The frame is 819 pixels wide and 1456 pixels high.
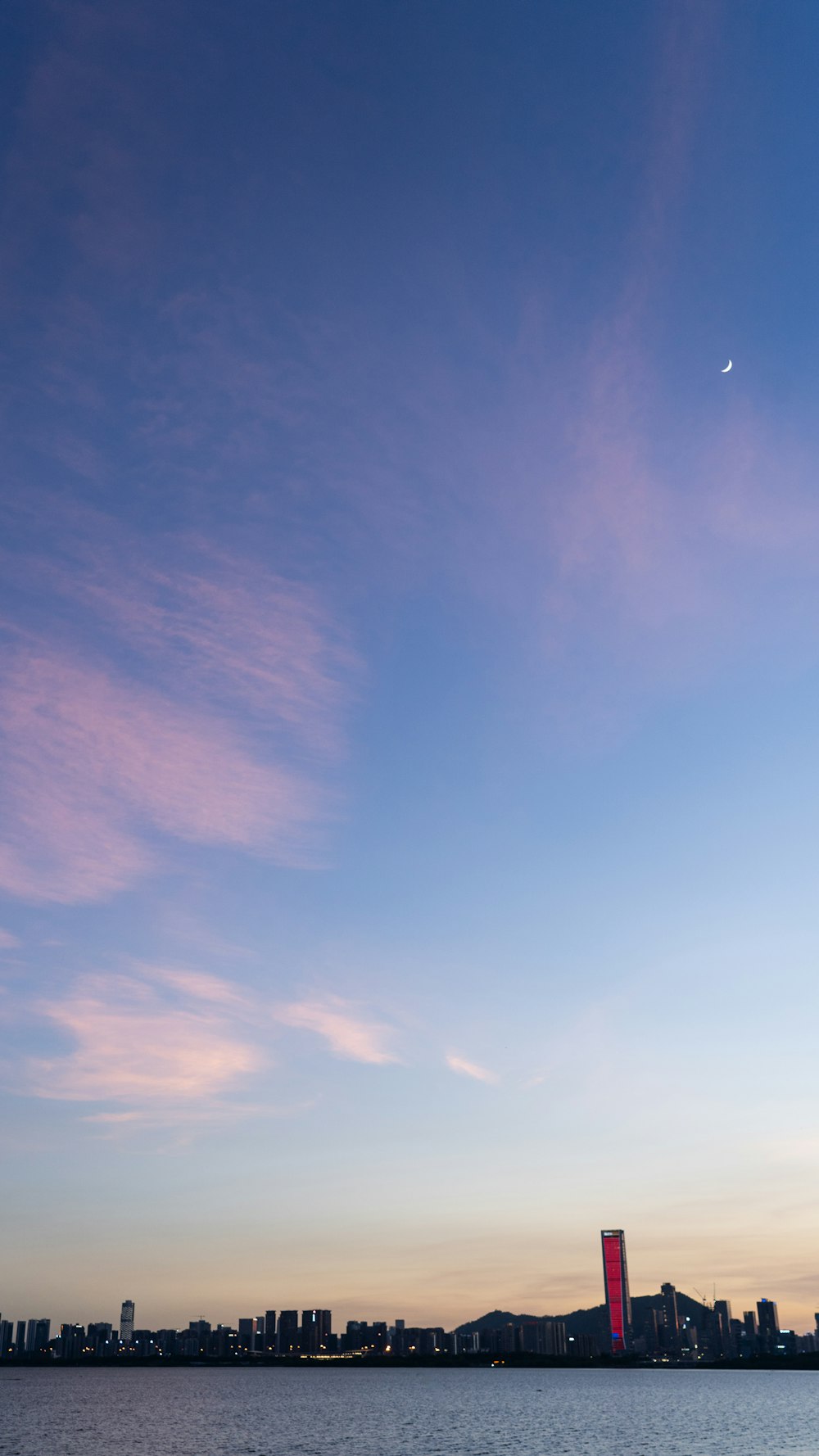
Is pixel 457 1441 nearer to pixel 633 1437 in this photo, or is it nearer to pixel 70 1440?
pixel 633 1437

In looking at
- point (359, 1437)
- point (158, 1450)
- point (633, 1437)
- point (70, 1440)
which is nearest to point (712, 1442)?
point (633, 1437)

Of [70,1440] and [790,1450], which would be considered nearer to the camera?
[790,1450]

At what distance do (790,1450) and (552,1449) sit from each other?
1328 inches

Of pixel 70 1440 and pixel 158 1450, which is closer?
pixel 158 1450

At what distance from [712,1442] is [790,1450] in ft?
72.8

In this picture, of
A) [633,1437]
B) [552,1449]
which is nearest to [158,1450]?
[552,1449]

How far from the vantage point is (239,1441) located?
176500 mm

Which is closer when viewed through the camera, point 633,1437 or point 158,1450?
point 158,1450

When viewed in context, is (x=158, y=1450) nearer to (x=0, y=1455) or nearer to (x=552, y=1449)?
(x=0, y=1455)

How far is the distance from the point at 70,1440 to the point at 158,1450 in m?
28.1

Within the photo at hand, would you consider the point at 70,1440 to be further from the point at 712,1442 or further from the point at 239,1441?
the point at 712,1442

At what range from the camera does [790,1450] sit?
156 meters

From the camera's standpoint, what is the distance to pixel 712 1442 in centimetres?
17388

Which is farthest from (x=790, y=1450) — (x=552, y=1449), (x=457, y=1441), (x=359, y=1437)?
(x=359, y=1437)
